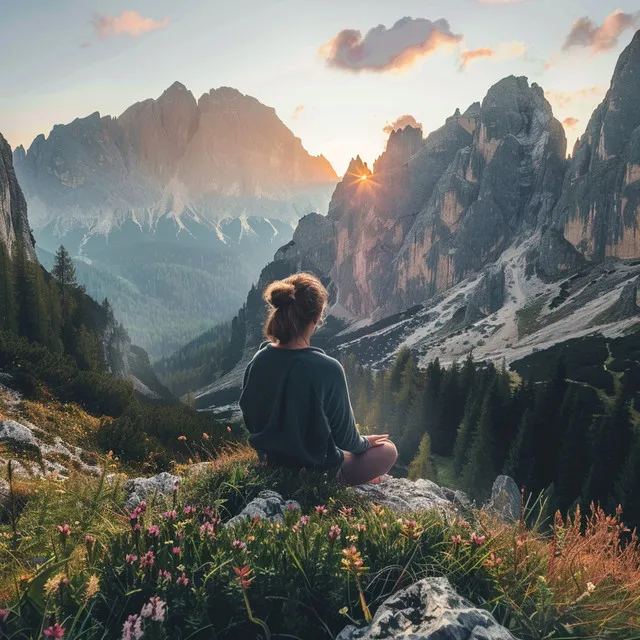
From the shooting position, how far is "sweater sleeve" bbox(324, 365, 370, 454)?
254 inches

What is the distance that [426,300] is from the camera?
195 meters

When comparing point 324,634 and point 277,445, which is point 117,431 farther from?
point 324,634

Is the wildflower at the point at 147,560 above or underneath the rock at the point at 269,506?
above

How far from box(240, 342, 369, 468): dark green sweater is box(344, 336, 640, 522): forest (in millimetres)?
10959

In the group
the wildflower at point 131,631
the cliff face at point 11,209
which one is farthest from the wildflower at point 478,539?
the cliff face at point 11,209

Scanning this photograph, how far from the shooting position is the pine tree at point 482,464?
46.2 meters

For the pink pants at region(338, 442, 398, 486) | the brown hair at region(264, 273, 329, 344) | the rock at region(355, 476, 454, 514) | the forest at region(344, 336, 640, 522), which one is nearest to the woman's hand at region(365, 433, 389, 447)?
the pink pants at region(338, 442, 398, 486)

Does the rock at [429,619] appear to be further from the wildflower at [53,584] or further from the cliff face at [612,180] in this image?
the cliff face at [612,180]

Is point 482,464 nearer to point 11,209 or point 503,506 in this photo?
point 503,506

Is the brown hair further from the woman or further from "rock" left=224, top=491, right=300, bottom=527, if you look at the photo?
"rock" left=224, top=491, right=300, bottom=527

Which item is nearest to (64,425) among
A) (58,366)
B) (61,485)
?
(58,366)

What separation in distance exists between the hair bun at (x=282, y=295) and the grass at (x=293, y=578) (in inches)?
119

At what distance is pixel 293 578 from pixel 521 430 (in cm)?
4855

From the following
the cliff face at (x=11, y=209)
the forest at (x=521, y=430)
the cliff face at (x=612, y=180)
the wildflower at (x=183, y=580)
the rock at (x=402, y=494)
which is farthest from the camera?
the cliff face at (x=612, y=180)
